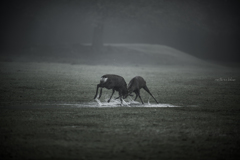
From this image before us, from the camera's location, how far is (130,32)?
66250 mm

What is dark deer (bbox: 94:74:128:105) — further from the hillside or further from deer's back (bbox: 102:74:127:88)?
the hillside

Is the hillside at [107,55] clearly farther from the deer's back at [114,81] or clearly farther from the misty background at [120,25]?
the deer's back at [114,81]

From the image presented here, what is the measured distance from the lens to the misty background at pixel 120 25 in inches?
2363

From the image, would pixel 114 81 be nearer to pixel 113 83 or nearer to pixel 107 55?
pixel 113 83

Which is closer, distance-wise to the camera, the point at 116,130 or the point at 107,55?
the point at 116,130

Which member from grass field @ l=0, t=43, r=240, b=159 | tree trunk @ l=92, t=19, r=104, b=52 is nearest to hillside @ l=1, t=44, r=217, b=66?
tree trunk @ l=92, t=19, r=104, b=52

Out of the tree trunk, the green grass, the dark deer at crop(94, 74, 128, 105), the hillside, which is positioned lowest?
the green grass

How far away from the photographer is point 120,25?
64750 mm

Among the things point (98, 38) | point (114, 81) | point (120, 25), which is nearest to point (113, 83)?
point (114, 81)

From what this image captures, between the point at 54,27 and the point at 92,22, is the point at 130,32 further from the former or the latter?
the point at 54,27

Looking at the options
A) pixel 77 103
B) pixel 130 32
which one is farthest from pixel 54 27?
pixel 77 103

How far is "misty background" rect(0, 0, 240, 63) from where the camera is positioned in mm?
60031

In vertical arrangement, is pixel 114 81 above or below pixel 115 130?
above

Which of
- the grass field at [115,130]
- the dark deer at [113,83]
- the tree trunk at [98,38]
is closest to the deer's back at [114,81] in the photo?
the dark deer at [113,83]
